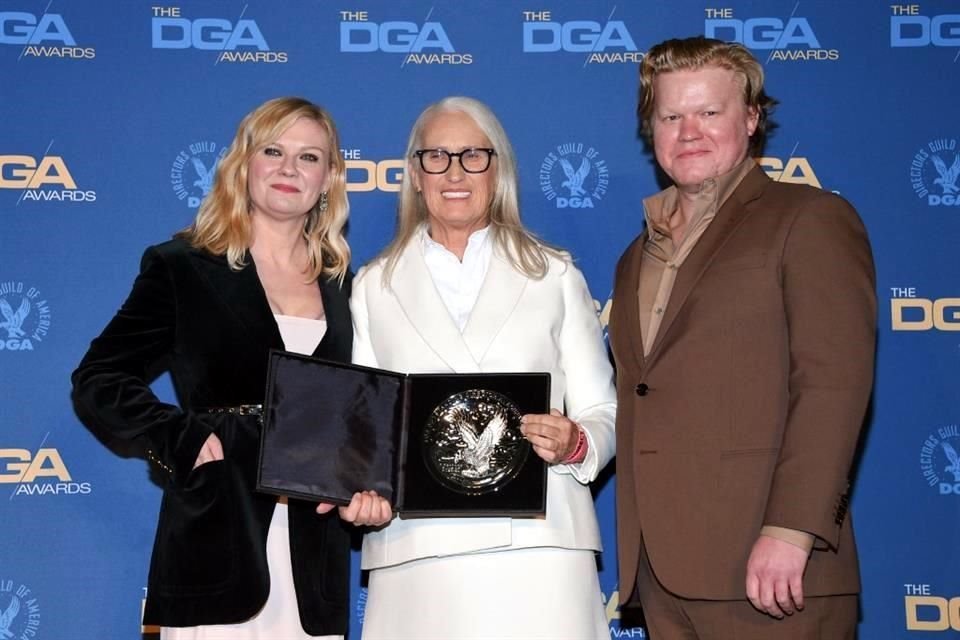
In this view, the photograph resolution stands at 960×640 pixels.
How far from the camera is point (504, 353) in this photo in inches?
124

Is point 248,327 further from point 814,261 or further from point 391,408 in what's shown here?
point 814,261

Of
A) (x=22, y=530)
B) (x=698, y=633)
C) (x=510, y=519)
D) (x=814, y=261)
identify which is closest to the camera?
(x=814, y=261)

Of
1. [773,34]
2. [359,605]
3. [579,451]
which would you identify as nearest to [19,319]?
[359,605]

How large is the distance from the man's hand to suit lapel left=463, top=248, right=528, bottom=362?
3.06ft

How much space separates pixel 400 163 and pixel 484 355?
125cm

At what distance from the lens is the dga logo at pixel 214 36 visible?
13.6ft

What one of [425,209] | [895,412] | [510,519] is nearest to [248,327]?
[425,209]

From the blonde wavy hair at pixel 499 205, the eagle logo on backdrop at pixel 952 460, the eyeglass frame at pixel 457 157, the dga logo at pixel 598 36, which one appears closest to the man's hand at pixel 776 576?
the blonde wavy hair at pixel 499 205

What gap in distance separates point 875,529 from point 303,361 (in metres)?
2.31

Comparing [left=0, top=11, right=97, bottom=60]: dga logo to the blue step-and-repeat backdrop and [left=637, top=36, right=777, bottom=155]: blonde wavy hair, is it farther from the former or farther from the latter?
[left=637, top=36, right=777, bottom=155]: blonde wavy hair

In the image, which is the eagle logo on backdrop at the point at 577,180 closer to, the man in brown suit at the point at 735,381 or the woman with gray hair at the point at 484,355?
Result: the woman with gray hair at the point at 484,355

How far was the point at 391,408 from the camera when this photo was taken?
2961mm

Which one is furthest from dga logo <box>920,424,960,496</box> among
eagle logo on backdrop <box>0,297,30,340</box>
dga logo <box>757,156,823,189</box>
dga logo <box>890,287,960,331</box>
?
eagle logo on backdrop <box>0,297,30,340</box>

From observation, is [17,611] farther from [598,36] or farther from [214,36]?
[598,36]
